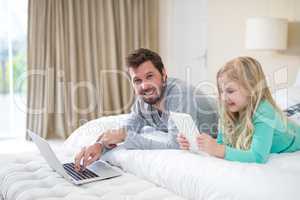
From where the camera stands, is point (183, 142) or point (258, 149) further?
point (183, 142)

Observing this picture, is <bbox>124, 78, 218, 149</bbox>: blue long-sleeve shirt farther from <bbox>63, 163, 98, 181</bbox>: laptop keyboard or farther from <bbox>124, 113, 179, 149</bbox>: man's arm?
<bbox>63, 163, 98, 181</bbox>: laptop keyboard

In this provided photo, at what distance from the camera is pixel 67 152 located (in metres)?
1.97

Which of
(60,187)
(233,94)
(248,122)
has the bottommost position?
(60,187)

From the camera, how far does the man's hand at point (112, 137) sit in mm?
1828

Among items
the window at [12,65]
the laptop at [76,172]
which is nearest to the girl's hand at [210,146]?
the laptop at [76,172]

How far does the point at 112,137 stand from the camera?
6.13 ft

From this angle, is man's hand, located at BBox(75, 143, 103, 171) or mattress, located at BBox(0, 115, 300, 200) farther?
man's hand, located at BBox(75, 143, 103, 171)

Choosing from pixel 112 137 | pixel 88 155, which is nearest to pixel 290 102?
pixel 112 137

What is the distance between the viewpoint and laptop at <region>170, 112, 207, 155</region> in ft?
4.86

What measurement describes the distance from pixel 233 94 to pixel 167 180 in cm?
44

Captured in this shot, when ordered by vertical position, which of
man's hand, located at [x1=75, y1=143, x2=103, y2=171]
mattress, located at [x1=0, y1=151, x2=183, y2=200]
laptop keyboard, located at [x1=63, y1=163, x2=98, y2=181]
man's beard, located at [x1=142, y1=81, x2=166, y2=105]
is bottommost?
mattress, located at [x1=0, y1=151, x2=183, y2=200]

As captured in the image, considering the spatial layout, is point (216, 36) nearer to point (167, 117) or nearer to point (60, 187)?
point (167, 117)

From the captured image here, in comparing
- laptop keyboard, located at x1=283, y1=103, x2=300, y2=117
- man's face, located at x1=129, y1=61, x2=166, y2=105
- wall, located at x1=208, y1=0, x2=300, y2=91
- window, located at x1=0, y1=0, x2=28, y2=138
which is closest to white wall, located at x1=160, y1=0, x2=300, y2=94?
wall, located at x1=208, y1=0, x2=300, y2=91

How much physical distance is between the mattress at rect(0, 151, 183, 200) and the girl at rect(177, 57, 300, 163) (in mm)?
281
